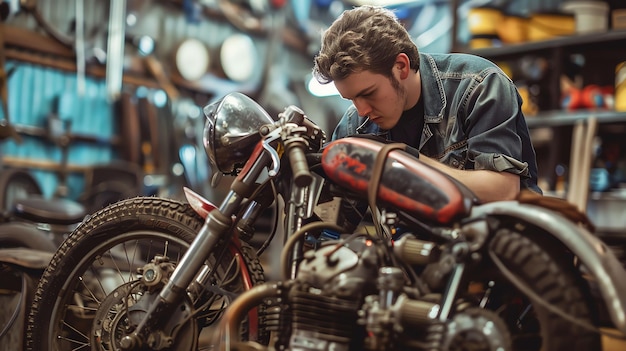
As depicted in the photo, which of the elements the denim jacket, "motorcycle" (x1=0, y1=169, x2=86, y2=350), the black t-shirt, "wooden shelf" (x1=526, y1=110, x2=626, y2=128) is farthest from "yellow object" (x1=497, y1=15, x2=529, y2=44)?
"motorcycle" (x1=0, y1=169, x2=86, y2=350)

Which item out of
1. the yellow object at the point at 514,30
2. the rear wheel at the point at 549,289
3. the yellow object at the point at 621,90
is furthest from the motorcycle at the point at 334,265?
the yellow object at the point at 514,30

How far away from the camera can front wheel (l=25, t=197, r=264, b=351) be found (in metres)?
1.99

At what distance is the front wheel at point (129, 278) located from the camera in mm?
1992

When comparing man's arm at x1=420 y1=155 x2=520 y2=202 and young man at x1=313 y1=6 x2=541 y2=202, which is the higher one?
young man at x1=313 y1=6 x2=541 y2=202

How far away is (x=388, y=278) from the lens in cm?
158

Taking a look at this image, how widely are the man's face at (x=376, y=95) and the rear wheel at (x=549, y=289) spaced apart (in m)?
0.75

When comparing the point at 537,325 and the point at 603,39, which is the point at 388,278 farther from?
the point at 603,39

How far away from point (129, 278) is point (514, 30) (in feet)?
12.6

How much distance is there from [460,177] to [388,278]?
0.43 m

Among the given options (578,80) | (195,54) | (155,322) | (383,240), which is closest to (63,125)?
(195,54)

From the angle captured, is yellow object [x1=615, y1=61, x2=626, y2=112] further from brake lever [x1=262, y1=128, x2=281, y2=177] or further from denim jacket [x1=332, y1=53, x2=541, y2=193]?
brake lever [x1=262, y1=128, x2=281, y2=177]

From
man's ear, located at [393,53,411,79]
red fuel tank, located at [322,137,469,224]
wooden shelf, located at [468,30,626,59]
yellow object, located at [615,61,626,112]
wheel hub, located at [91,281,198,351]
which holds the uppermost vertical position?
wooden shelf, located at [468,30,626,59]

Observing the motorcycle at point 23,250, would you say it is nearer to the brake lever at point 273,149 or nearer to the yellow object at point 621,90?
the brake lever at point 273,149

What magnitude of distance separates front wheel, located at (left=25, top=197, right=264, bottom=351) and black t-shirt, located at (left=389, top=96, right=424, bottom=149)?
71 centimetres
